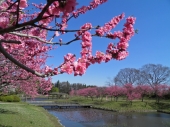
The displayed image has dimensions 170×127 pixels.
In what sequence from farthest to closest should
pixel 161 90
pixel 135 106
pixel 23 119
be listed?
pixel 161 90 → pixel 135 106 → pixel 23 119

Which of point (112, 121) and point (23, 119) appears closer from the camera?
point (23, 119)

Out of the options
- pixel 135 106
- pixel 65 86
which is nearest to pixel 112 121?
pixel 135 106

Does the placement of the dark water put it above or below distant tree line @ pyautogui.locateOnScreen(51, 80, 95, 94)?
below

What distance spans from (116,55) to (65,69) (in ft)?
2.58

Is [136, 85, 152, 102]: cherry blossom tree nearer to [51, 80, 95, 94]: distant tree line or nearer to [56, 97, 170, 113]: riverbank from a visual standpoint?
[56, 97, 170, 113]: riverbank

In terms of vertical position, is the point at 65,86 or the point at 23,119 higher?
the point at 65,86

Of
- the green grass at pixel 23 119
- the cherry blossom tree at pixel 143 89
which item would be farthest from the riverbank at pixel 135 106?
the green grass at pixel 23 119

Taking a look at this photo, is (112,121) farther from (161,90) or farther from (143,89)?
(161,90)

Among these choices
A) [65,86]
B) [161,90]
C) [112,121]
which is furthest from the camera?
[65,86]

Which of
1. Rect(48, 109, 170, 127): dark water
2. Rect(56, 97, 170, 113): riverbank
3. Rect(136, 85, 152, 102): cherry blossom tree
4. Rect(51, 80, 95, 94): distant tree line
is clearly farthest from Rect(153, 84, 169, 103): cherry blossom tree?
Rect(51, 80, 95, 94): distant tree line

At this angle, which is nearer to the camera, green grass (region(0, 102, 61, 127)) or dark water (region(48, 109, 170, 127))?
green grass (region(0, 102, 61, 127))

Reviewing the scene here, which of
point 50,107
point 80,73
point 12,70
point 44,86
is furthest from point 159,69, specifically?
point 80,73

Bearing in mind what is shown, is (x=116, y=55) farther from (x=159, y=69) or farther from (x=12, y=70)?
(x=159, y=69)

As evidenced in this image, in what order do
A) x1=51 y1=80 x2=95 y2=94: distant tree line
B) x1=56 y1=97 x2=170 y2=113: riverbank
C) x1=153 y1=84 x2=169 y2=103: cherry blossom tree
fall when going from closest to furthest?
x1=56 y1=97 x2=170 y2=113: riverbank < x1=153 y1=84 x2=169 y2=103: cherry blossom tree < x1=51 y1=80 x2=95 y2=94: distant tree line
